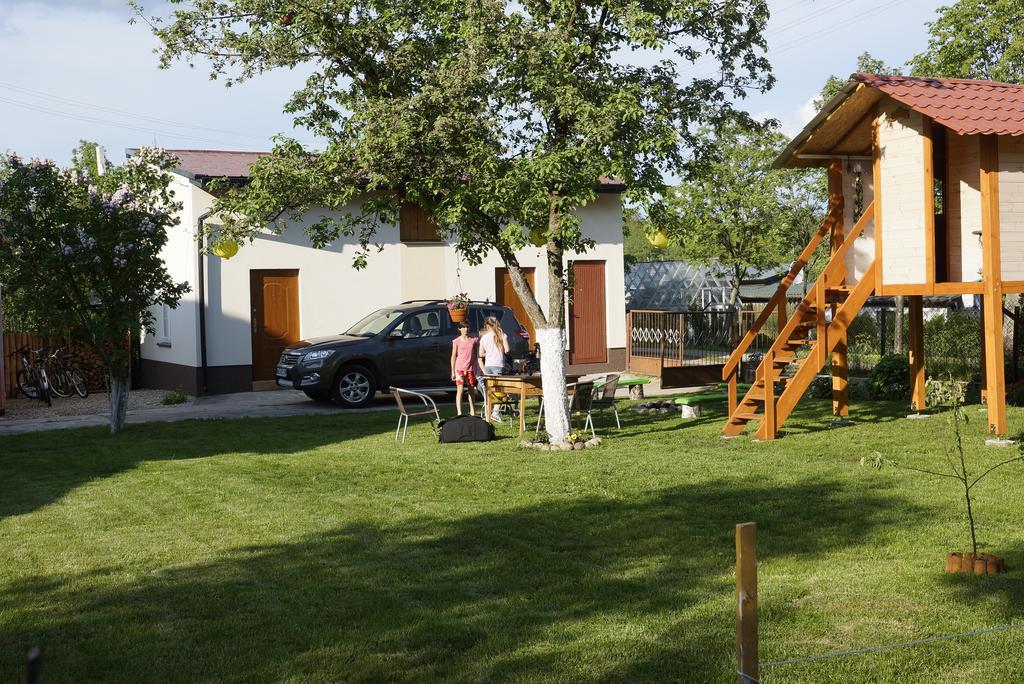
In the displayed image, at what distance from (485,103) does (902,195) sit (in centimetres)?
542

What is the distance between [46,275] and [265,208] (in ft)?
12.3

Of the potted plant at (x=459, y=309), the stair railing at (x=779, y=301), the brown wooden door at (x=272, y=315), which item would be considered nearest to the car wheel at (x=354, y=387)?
the potted plant at (x=459, y=309)

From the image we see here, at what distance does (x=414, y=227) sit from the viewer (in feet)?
74.2

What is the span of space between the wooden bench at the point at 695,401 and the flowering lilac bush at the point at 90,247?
720 cm

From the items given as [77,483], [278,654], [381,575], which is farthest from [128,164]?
[278,654]

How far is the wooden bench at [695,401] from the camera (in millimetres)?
15477

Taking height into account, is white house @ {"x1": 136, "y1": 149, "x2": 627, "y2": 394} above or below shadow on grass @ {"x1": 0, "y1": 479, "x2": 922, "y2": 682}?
above

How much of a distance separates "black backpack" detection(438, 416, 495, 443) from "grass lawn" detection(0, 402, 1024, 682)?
929 mm

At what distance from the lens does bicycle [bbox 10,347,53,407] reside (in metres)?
20.0

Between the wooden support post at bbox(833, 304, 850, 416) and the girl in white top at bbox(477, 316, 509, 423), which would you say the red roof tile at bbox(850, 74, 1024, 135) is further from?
the girl in white top at bbox(477, 316, 509, 423)

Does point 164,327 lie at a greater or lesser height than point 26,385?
greater

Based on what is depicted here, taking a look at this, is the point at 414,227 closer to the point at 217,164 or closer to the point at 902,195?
the point at 217,164

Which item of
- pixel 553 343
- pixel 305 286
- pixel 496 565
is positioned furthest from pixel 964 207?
pixel 305 286

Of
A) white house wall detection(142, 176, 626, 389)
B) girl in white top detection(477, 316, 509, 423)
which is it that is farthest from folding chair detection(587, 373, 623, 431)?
white house wall detection(142, 176, 626, 389)
